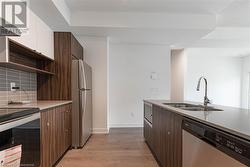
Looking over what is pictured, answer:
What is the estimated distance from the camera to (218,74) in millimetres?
8539

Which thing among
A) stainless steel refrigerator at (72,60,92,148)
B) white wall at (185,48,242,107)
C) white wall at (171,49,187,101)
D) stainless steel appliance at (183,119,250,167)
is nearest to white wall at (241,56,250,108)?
white wall at (185,48,242,107)

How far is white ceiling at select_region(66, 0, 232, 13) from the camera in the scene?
11.5ft

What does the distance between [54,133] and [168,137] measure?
62.3 inches

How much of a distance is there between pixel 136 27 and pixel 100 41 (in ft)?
3.97

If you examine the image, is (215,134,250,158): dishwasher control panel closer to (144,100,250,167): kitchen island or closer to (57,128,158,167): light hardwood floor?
(144,100,250,167): kitchen island

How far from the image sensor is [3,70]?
2545 millimetres

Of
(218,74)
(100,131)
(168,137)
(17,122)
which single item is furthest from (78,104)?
(218,74)

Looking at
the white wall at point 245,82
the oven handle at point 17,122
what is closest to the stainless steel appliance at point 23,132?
the oven handle at point 17,122

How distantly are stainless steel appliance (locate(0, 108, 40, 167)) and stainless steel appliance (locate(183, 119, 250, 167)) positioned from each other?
139 centimetres

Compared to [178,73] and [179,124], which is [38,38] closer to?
[179,124]

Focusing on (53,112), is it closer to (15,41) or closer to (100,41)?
(15,41)

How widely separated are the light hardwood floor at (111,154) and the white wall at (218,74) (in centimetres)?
532

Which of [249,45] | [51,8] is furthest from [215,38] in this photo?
[51,8]

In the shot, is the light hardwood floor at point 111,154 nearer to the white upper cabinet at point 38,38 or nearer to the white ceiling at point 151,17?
the white upper cabinet at point 38,38
